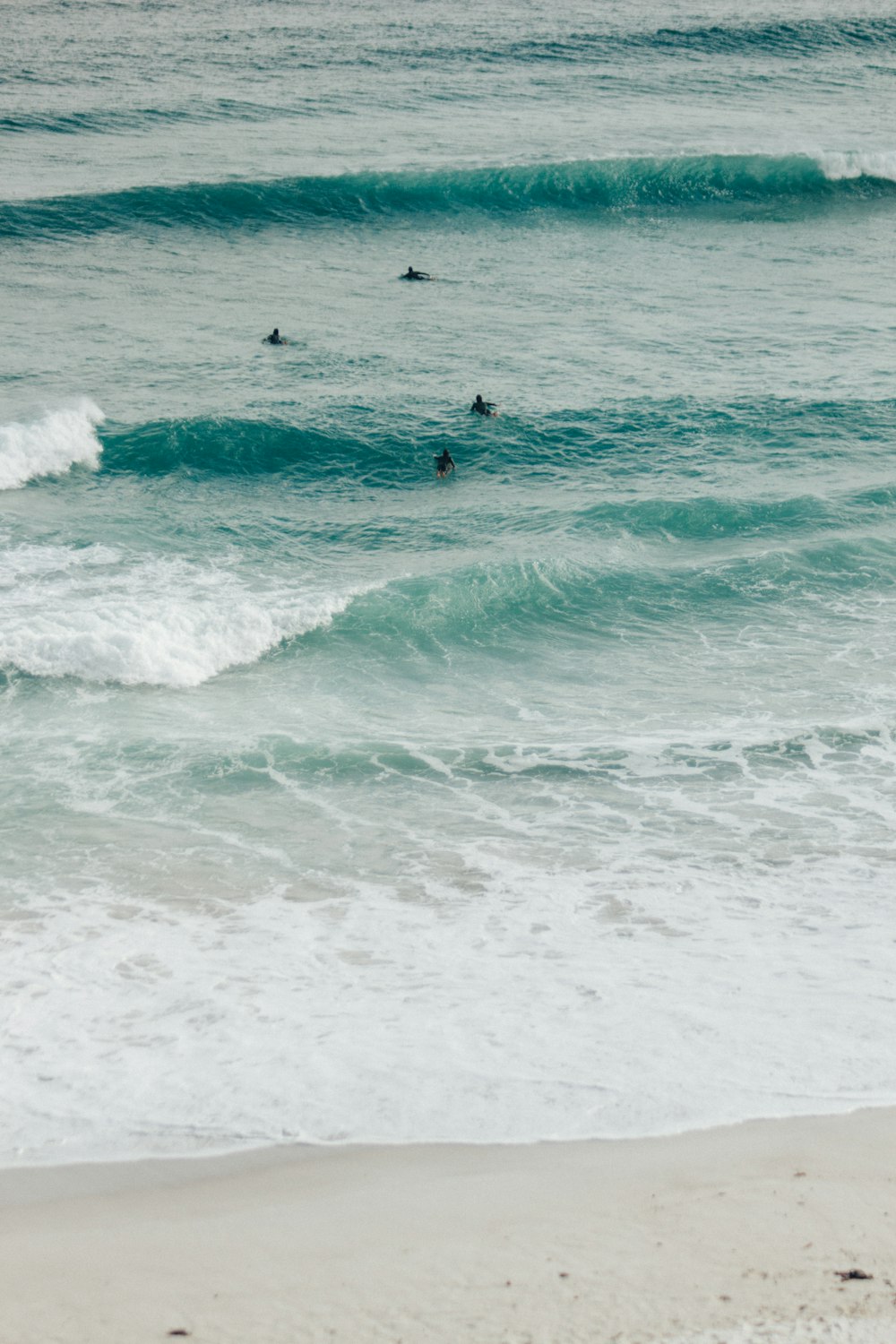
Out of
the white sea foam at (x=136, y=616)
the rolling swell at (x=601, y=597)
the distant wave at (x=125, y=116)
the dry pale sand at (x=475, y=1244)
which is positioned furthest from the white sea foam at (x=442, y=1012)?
the distant wave at (x=125, y=116)

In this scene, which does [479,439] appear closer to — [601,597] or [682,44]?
[601,597]

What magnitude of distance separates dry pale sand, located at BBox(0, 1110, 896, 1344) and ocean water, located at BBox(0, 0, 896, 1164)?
336 millimetres

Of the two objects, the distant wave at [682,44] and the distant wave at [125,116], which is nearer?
the distant wave at [125,116]

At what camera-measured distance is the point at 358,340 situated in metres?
23.1

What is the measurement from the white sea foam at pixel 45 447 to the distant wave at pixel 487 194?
11.6 m

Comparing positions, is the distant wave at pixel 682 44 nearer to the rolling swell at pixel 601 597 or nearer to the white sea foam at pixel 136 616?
the rolling swell at pixel 601 597

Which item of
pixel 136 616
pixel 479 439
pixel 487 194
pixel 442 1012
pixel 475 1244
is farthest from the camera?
pixel 487 194

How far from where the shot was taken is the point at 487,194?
3067 cm

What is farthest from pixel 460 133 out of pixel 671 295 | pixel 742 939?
pixel 742 939

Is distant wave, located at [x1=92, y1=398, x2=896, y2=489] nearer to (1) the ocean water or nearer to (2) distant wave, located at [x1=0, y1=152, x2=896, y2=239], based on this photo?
(1) the ocean water

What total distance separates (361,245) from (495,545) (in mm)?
15094

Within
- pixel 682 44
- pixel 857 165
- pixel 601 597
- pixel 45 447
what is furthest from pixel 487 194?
pixel 601 597

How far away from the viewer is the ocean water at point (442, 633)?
25.4ft

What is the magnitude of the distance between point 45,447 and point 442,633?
8079 mm
